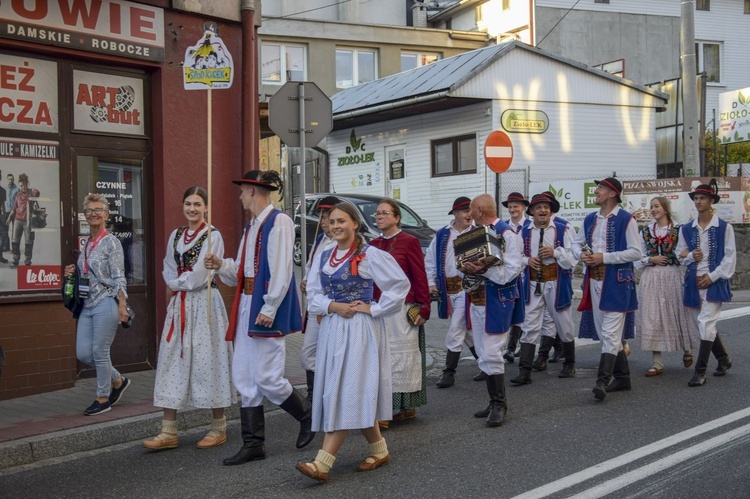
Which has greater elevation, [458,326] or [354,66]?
[354,66]

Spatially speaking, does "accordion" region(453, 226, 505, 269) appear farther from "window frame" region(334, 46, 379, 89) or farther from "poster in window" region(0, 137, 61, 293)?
"window frame" region(334, 46, 379, 89)

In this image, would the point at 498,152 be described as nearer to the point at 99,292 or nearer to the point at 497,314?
the point at 497,314

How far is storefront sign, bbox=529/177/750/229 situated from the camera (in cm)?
1800

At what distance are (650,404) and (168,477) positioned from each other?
4.23 m

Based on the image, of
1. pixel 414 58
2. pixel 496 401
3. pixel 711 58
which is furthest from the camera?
pixel 414 58

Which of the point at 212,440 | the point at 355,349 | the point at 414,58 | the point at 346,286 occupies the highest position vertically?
the point at 414,58

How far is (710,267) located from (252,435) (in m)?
5.25

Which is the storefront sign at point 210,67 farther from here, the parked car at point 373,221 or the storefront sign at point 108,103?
the parked car at point 373,221

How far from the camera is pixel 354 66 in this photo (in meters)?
39.9

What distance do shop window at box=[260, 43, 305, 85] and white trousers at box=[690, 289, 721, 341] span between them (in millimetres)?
30570

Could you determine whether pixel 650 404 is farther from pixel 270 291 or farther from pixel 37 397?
pixel 37 397

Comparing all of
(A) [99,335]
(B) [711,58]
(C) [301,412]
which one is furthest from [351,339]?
(B) [711,58]

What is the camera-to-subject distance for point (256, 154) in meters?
10.4

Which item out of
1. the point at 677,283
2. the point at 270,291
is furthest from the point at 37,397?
the point at 677,283
